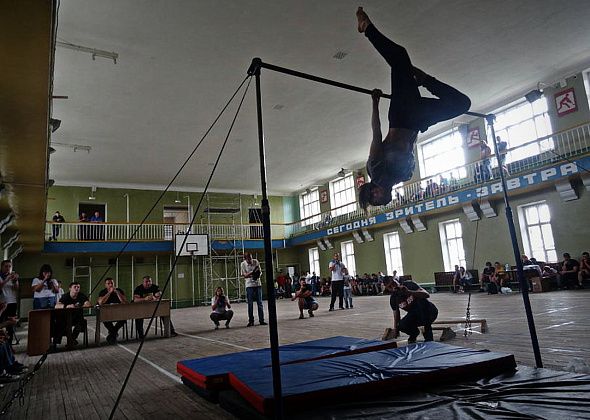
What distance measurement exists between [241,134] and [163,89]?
3727mm

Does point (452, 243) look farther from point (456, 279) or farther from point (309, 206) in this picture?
point (309, 206)

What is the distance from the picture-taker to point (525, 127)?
465 inches

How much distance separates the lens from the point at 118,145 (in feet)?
43.8

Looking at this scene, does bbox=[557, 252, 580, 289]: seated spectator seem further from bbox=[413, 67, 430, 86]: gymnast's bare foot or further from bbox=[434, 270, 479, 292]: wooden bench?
bbox=[413, 67, 430, 86]: gymnast's bare foot

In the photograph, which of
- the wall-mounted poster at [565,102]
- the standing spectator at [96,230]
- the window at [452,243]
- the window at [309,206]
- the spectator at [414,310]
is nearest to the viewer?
the spectator at [414,310]

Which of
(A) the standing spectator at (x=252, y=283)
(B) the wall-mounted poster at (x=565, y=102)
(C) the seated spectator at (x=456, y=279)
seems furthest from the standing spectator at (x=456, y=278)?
(A) the standing spectator at (x=252, y=283)

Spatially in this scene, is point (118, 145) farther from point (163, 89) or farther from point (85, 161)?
point (163, 89)

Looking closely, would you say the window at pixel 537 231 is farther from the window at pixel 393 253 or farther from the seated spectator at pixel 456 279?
the window at pixel 393 253

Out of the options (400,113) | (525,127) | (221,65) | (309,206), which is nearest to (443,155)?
(525,127)

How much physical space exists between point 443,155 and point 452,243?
3.23 metres

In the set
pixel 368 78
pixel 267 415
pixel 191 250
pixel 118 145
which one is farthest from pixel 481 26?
pixel 191 250

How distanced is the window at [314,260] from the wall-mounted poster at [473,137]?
964 cm

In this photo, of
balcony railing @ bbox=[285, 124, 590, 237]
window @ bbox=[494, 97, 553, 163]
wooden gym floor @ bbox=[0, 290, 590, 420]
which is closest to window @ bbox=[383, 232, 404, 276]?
balcony railing @ bbox=[285, 124, 590, 237]

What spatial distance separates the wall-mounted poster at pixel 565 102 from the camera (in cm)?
1076
